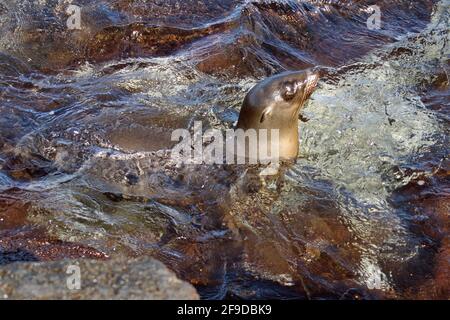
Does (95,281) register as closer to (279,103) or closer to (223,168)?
(223,168)

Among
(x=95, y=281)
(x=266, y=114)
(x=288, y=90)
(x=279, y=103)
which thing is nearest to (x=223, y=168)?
(x=266, y=114)

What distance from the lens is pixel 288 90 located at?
14.4 feet

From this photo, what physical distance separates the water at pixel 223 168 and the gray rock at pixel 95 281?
1.18m

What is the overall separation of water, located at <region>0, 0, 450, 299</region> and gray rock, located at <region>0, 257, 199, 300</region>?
1.18 metres

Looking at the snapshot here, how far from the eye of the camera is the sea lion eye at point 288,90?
4379 mm

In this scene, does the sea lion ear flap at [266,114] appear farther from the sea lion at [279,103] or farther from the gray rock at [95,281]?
the gray rock at [95,281]

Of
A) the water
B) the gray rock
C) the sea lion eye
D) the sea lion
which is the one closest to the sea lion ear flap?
the sea lion

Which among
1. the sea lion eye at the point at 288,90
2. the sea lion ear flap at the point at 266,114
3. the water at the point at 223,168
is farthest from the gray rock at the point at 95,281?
the sea lion eye at the point at 288,90

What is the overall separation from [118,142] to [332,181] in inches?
66.3

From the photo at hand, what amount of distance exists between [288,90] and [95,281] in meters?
2.51

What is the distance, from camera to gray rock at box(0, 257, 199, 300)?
223cm

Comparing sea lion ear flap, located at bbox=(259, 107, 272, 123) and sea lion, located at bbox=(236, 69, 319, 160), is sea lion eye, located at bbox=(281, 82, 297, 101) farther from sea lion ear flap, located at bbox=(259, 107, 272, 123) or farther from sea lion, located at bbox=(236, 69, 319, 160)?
sea lion ear flap, located at bbox=(259, 107, 272, 123)
